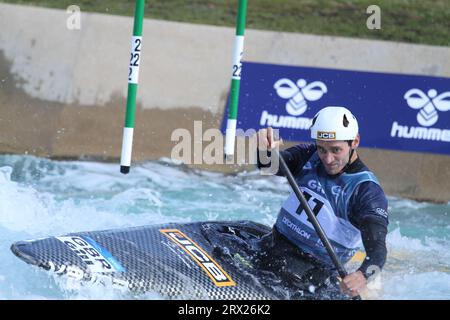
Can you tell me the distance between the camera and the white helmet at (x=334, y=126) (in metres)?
5.02

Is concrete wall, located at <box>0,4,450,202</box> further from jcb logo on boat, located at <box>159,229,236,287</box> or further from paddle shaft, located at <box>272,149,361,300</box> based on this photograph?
paddle shaft, located at <box>272,149,361,300</box>

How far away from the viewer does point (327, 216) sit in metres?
5.11

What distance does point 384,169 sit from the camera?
31.1 ft

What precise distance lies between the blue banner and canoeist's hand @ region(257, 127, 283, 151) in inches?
163

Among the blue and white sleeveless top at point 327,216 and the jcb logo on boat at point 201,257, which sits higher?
the blue and white sleeveless top at point 327,216

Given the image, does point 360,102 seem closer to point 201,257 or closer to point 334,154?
point 334,154

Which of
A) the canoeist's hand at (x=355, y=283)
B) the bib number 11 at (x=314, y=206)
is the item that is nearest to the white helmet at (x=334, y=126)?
the bib number 11 at (x=314, y=206)

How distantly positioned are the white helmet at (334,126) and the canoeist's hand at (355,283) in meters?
0.80

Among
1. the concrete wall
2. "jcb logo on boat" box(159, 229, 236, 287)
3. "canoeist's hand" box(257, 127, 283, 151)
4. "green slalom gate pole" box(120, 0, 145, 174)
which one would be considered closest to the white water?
the concrete wall

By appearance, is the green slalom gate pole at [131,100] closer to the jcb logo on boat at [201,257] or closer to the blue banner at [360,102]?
the jcb logo on boat at [201,257]

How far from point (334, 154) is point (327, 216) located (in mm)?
361

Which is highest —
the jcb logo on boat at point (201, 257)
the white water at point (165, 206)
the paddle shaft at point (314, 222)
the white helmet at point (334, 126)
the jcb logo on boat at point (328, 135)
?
the white helmet at point (334, 126)

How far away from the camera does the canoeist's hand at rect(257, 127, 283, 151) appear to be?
17.2 ft
